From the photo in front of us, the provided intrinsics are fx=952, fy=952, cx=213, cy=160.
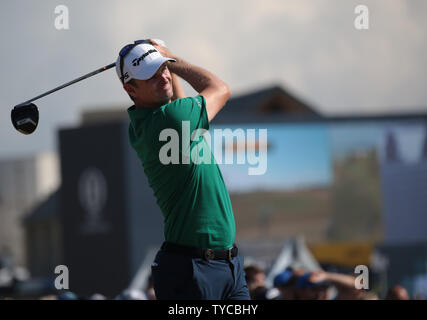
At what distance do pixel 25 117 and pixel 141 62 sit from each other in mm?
864

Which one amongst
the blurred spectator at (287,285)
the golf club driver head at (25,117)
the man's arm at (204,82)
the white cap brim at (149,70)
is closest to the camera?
the white cap brim at (149,70)

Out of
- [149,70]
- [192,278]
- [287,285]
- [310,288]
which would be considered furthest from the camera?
[287,285]

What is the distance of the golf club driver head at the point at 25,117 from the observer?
500 cm

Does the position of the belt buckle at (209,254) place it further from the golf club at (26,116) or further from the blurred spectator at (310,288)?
the blurred spectator at (310,288)

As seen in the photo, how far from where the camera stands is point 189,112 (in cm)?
443

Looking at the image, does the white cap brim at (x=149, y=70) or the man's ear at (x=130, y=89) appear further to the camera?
the man's ear at (x=130, y=89)

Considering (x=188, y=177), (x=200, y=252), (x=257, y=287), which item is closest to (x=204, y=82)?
(x=188, y=177)

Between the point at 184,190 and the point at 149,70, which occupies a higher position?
the point at 149,70

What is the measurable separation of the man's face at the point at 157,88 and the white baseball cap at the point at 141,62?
43 mm

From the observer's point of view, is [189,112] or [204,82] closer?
[189,112]

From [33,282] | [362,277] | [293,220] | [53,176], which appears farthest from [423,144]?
[53,176]

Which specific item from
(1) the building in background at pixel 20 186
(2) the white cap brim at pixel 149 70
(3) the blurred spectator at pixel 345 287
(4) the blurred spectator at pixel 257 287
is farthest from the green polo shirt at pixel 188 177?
(1) the building in background at pixel 20 186

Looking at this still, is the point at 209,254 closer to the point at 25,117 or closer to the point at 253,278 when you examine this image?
the point at 25,117
